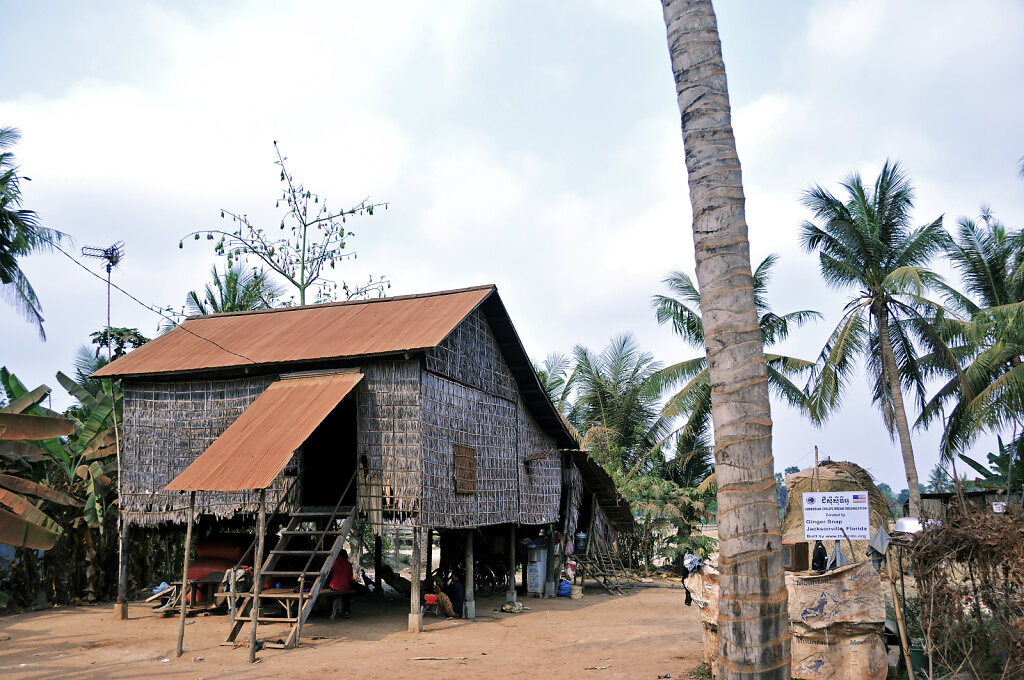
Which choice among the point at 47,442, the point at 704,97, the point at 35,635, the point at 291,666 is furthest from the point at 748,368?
the point at 47,442

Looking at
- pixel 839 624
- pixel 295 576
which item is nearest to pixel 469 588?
pixel 295 576

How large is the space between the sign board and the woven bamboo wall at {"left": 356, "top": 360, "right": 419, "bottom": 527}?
610 centimetres

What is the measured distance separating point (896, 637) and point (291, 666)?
704 cm

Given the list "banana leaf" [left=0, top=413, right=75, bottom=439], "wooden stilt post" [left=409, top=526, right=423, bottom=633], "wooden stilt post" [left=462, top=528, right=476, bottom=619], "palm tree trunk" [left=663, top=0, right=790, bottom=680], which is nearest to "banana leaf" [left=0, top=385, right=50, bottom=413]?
"banana leaf" [left=0, top=413, right=75, bottom=439]

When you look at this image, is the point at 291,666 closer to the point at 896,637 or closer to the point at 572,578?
the point at 896,637

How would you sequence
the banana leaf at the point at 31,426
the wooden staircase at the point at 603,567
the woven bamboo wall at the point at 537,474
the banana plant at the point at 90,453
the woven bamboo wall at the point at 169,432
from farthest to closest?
the wooden staircase at the point at 603,567 → the woven bamboo wall at the point at 537,474 → the banana plant at the point at 90,453 → the woven bamboo wall at the point at 169,432 → the banana leaf at the point at 31,426

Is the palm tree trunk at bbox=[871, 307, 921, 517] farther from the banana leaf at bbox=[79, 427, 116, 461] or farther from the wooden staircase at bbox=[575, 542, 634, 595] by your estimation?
the banana leaf at bbox=[79, 427, 116, 461]

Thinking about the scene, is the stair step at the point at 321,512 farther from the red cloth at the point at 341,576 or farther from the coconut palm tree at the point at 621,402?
the coconut palm tree at the point at 621,402

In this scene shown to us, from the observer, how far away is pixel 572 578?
19.1 meters

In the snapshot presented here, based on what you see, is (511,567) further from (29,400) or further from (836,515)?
(29,400)

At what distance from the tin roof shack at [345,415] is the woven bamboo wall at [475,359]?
4 centimetres

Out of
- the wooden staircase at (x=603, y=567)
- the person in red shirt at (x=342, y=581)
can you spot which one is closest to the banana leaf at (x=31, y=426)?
the person in red shirt at (x=342, y=581)

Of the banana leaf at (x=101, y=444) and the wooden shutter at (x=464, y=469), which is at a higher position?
the banana leaf at (x=101, y=444)

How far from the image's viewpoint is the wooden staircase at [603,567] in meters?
19.5
